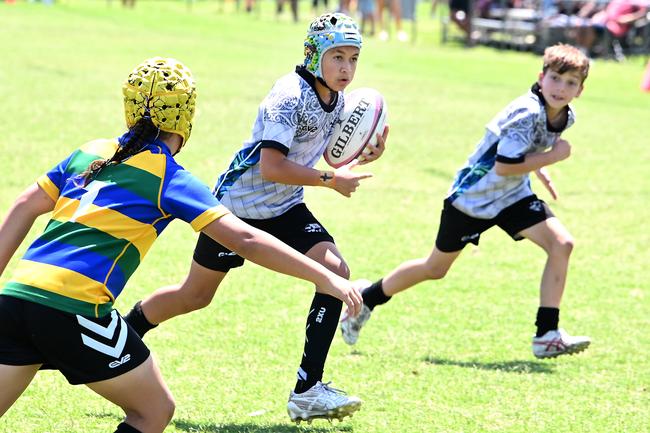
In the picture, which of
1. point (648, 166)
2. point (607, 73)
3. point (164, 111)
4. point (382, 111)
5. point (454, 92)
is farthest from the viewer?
point (607, 73)

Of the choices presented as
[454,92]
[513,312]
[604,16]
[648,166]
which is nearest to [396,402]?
[513,312]

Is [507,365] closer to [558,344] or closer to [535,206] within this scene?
[558,344]

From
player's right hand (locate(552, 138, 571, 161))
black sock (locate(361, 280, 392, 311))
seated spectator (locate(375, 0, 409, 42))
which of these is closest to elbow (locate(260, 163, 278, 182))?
black sock (locate(361, 280, 392, 311))

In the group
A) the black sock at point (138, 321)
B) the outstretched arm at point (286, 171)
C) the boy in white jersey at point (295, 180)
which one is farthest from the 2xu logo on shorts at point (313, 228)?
the black sock at point (138, 321)

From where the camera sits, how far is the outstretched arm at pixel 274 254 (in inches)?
148

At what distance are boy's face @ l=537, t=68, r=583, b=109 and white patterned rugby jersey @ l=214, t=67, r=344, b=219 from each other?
53.8 inches

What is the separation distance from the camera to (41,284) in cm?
365

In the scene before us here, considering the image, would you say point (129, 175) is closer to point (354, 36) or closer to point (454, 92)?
point (354, 36)

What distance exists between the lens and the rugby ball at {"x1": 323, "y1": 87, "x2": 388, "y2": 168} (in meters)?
5.34

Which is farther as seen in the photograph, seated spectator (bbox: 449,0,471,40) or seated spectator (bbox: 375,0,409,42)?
seated spectator (bbox: 449,0,471,40)

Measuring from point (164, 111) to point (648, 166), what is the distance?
969 cm

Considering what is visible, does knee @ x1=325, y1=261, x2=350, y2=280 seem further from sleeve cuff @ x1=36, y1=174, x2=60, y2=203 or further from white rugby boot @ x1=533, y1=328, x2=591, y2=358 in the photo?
white rugby boot @ x1=533, y1=328, x2=591, y2=358

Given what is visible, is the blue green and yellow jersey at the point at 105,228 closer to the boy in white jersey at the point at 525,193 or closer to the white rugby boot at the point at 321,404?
the white rugby boot at the point at 321,404

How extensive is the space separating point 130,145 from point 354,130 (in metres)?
1.73
